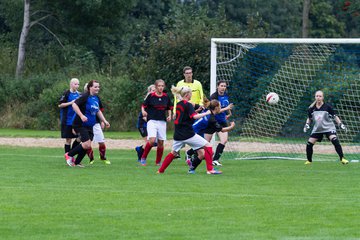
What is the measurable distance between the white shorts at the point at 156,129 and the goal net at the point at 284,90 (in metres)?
4.63

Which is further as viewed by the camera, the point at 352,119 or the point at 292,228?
the point at 352,119

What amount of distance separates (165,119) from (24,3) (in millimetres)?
25683

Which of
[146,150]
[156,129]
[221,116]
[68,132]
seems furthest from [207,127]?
[68,132]

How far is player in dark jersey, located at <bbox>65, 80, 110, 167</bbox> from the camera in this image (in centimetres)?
1809

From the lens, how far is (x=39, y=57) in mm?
43250

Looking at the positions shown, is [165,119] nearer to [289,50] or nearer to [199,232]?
[289,50]

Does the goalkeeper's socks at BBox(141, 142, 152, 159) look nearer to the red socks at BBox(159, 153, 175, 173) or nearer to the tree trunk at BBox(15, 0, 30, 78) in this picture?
the red socks at BBox(159, 153, 175, 173)

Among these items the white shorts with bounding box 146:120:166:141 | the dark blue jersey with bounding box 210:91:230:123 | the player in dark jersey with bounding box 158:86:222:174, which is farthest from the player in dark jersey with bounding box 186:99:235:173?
the player in dark jersey with bounding box 158:86:222:174

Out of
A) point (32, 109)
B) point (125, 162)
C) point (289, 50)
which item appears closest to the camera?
point (125, 162)

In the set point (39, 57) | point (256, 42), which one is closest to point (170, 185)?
point (256, 42)

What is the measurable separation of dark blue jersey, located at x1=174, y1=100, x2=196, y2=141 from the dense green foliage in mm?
16104

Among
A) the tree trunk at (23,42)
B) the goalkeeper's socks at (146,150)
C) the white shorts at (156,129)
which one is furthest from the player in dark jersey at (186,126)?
the tree trunk at (23,42)

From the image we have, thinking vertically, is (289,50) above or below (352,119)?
above

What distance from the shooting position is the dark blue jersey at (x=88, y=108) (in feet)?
59.8
